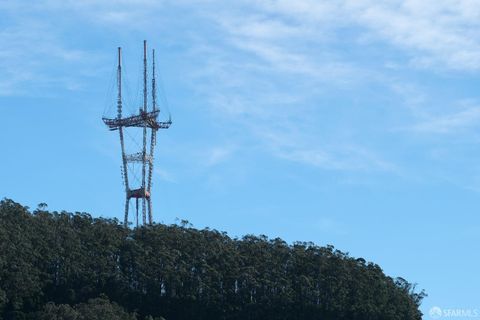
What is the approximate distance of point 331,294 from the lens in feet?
329

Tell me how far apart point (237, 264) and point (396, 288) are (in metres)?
11.2

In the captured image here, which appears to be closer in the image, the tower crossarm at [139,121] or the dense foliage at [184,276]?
the dense foliage at [184,276]

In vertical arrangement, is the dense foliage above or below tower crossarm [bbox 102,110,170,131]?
below

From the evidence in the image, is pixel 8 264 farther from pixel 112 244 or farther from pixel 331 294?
pixel 331 294

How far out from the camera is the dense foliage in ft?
322

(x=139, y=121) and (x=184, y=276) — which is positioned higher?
(x=139, y=121)

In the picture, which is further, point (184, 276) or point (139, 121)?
point (139, 121)

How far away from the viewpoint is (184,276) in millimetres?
99375

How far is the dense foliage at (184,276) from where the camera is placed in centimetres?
9812

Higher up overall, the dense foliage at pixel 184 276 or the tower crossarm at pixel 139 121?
the tower crossarm at pixel 139 121

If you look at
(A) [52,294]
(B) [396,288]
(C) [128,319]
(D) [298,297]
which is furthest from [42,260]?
(B) [396,288]

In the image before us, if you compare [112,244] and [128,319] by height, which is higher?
[112,244]

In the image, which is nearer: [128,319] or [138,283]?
[128,319]

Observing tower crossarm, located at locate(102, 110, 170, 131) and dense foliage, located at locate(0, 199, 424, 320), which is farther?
tower crossarm, located at locate(102, 110, 170, 131)
